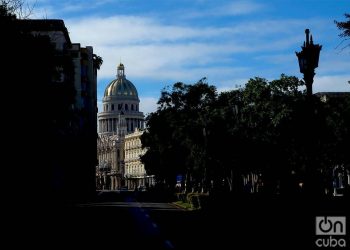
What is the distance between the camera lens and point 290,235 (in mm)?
16125

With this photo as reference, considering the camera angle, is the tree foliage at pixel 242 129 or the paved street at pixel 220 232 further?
the tree foliage at pixel 242 129

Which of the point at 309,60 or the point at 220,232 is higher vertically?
the point at 309,60

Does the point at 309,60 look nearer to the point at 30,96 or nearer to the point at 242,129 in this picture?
the point at 30,96

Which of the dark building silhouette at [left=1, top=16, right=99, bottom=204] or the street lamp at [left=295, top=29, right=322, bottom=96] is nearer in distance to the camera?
the street lamp at [left=295, top=29, right=322, bottom=96]

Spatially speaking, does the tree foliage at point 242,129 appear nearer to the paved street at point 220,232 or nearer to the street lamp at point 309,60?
the paved street at point 220,232

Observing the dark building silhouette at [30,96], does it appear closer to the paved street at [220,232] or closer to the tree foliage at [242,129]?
the paved street at [220,232]

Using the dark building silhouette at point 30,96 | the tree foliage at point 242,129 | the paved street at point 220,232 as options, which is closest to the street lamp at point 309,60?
the paved street at point 220,232

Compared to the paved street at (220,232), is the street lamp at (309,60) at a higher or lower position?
higher

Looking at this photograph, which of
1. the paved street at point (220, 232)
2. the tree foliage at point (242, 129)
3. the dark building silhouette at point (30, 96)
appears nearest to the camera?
the paved street at point (220, 232)

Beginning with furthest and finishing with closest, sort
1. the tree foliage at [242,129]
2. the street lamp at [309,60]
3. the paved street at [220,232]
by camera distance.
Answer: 1. the tree foliage at [242,129]
2. the street lamp at [309,60]
3. the paved street at [220,232]

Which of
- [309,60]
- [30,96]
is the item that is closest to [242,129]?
[30,96]

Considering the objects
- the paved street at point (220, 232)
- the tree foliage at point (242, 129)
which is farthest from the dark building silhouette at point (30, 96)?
the tree foliage at point (242, 129)

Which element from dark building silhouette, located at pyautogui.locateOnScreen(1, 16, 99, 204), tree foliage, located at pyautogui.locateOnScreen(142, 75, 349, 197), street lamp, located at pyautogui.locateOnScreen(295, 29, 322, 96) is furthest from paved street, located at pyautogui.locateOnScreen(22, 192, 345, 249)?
tree foliage, located at pyautogui.locateOnScreen(142, 75, 349, 197)

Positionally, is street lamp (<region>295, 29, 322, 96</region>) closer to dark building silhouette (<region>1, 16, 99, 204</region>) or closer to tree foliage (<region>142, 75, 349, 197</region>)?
dark building silhouette (<region>1, 16, 99, 204</region>)
